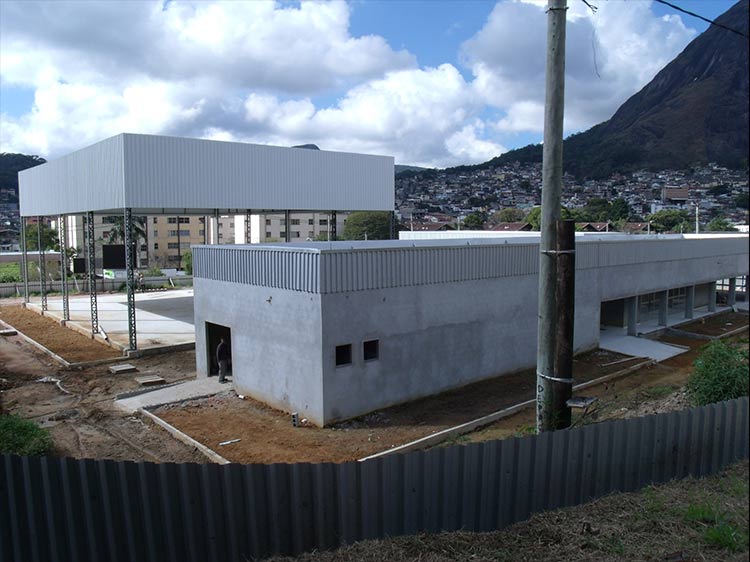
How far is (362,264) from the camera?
15188 millimetres

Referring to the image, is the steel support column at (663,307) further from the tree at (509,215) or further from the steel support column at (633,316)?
the tree at (509,215)

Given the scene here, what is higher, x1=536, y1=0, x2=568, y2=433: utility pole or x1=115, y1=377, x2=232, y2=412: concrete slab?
x1=536, y1=0, x2=568, y2=433: utility pole

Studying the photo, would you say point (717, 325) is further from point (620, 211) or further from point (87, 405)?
point (87, 405)

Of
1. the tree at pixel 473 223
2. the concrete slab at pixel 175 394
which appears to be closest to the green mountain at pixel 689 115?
the concrete slab at pixel 175 394

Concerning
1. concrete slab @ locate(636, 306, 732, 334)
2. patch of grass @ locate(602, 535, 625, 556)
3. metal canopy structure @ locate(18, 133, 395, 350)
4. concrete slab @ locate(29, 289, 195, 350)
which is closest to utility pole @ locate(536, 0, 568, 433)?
patch of grass @ locate(602, 535, 625, 556)

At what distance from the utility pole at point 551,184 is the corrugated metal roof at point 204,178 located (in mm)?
18687

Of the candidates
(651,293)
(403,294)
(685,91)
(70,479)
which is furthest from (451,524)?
(651,293)

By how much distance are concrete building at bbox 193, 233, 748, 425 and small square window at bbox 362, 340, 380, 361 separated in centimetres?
3

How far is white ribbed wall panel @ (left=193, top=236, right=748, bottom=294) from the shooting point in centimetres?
1463

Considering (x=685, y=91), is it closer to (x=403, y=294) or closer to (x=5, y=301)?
(x=403, y=294)

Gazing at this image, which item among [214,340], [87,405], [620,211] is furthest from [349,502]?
[620,211]

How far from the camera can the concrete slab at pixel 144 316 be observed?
25.9m

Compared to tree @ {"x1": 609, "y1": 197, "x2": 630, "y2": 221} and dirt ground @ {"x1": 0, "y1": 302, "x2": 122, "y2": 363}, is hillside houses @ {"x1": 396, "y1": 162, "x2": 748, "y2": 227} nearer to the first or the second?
tree @ {"x1": 609, "y1": 197, "x2": 630, "y2": 221}

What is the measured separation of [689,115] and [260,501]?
1899 centimetres
